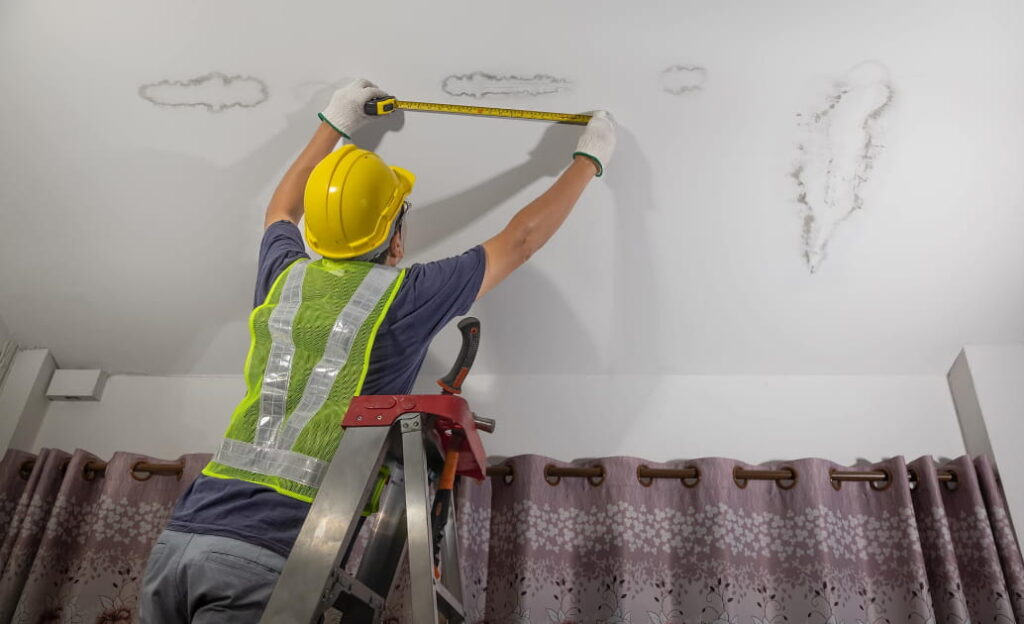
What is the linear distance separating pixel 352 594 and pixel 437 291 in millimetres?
571

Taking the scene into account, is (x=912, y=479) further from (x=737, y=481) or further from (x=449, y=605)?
(x=449, y=605)

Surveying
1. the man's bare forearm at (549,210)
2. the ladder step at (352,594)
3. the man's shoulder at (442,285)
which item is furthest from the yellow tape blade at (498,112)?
the ladder step at (352,594)

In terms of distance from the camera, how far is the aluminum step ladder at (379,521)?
1.13 m

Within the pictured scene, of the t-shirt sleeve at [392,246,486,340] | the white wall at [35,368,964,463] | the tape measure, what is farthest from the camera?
the white wall at [35,368,964,463]

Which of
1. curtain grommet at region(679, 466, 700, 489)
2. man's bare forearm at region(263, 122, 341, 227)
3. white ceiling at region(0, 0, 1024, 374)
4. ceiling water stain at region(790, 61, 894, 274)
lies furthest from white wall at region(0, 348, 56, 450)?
ceiling water stain at region(790, 61, 894, 274)

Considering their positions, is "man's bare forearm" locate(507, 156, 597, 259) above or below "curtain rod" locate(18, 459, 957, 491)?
above

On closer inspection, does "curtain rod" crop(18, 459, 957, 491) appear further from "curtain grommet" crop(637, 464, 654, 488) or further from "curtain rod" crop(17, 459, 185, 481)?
"curtain rod" crop(17, 459, 185, 481)

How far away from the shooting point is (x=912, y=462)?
2020mm

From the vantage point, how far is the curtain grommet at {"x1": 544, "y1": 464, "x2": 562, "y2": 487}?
2.09 meters

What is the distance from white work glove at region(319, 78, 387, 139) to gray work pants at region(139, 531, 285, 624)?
1.03 meters

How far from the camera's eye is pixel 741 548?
197 cm

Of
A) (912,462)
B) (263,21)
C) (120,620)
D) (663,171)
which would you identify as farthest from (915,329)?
(120,620)

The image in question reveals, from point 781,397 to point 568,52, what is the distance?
1.15 metres

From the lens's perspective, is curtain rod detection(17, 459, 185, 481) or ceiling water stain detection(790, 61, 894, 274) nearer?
Result: ceiling water stain detection(790, 61, 894, 274)
